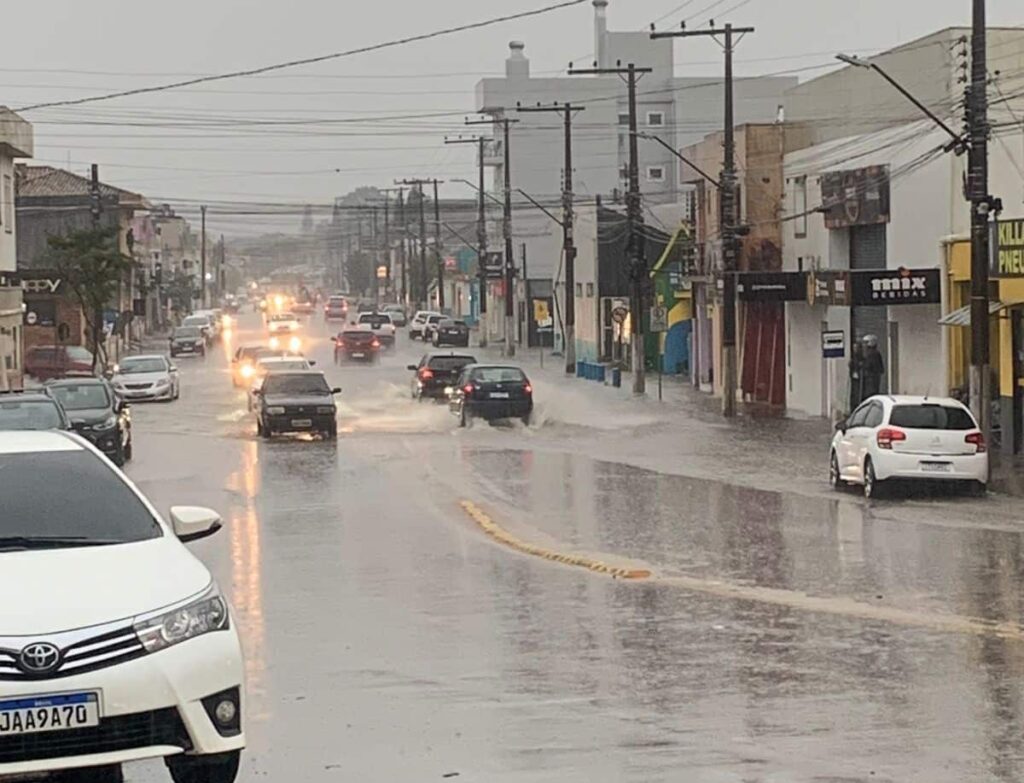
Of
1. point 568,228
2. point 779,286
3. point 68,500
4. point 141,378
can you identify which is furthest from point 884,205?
point 68,500

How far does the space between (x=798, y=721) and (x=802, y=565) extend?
826 centimetres

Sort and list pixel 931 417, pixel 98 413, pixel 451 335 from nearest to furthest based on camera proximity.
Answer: pixel 931 417 → pixel 98 413 → pixel 451 335

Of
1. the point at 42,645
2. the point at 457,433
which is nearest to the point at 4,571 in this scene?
the point at 42,645

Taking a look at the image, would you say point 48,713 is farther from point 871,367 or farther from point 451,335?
point 451,335

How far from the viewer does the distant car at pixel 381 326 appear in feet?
295

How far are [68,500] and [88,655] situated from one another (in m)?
1.84

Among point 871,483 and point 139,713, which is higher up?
point 139,713

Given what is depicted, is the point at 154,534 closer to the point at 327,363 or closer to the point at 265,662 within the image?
the point at 265,662

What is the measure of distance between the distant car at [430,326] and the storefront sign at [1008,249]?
60585 millimetres

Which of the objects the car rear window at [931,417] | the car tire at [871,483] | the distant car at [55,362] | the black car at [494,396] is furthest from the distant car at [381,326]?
the car rear window at [931,417]

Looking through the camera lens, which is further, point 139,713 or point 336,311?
point 336,311

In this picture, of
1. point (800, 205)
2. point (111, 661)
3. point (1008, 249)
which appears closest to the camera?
point (111, 661)

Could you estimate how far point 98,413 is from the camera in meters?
34.2

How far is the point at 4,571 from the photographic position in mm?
8383
